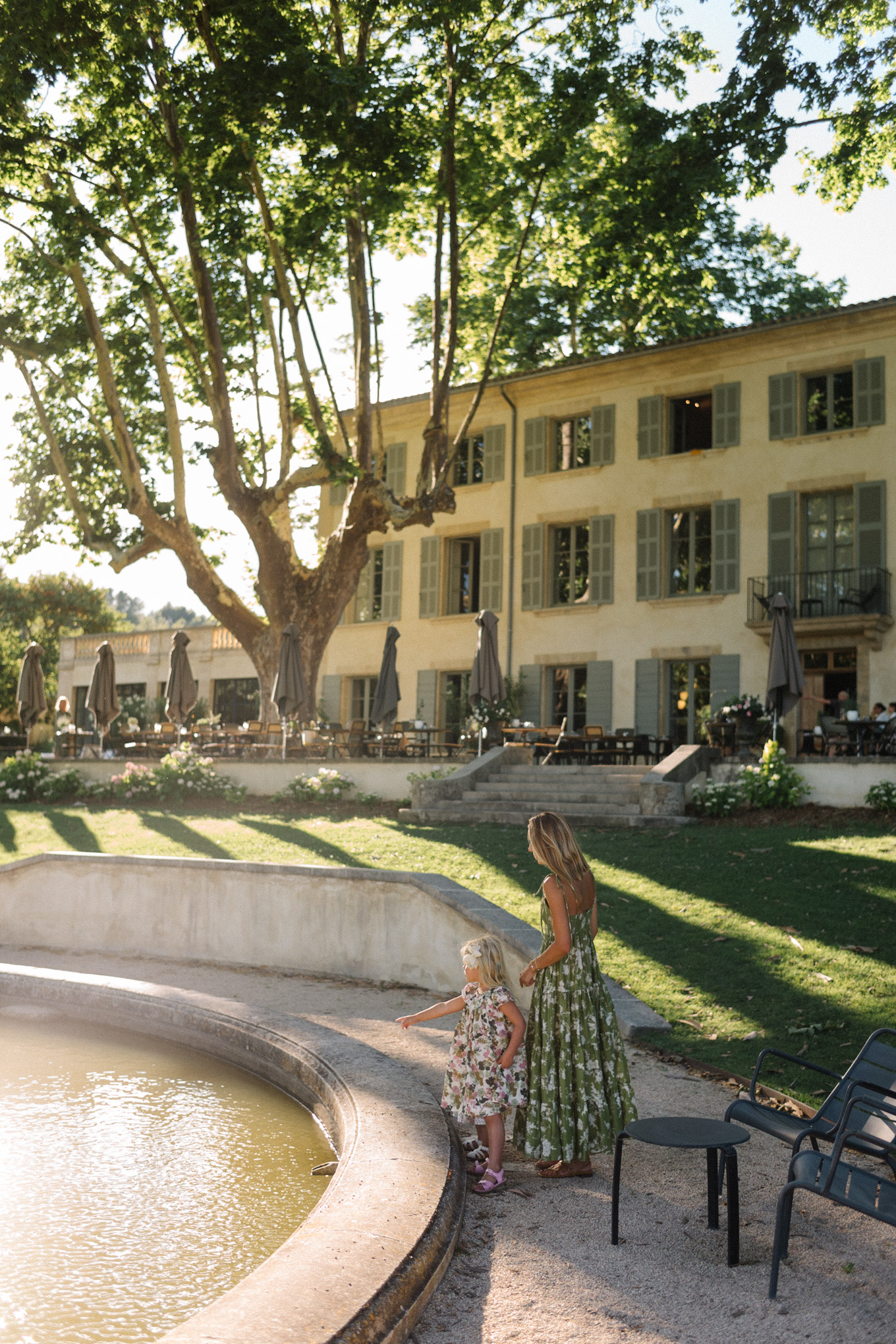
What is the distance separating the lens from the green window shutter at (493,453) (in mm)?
24625

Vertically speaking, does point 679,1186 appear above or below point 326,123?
below

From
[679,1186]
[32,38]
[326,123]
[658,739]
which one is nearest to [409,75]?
[326,123]

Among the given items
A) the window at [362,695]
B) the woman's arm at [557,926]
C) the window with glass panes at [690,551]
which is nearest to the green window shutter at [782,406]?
the window with glass panes at [690,551]

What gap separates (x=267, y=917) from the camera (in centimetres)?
885

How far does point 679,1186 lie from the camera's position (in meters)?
4.15

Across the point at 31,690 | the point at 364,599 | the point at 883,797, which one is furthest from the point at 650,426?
the point at 31,690

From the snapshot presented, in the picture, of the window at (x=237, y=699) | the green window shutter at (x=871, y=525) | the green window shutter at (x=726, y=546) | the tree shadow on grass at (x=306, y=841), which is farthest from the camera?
the window at (x=237, y=699)

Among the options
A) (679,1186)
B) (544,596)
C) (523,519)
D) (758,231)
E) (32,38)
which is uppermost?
(758,231)

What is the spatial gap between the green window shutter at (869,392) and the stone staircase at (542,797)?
921cm

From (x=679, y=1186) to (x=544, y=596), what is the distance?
19.8 metres

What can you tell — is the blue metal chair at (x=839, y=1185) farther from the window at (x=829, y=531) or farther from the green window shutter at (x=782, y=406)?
the green window shutter at (x=782, y=406)

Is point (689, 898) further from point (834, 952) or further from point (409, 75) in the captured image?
point (409, 75)

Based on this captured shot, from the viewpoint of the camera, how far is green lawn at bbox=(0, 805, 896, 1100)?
249 inches

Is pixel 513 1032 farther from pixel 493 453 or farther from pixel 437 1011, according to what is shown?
pixel 493 453
